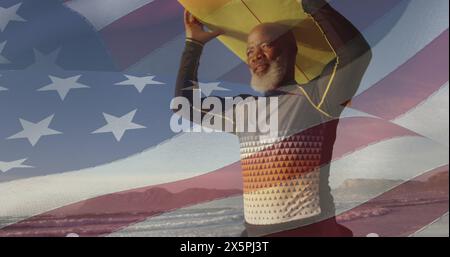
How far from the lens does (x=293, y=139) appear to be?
48.4 inches

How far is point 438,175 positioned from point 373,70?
0.36 meters

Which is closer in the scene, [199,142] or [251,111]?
[251,111]

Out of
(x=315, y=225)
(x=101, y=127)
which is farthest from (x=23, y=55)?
(x=315, y=225)

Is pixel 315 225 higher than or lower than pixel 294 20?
lower

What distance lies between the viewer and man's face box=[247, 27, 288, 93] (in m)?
1.26

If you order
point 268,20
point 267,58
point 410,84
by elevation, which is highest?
point 268,20

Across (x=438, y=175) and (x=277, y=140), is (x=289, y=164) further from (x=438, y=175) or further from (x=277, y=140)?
(x=438, y=175)

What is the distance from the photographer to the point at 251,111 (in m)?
1.29

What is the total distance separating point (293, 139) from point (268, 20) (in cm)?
35
